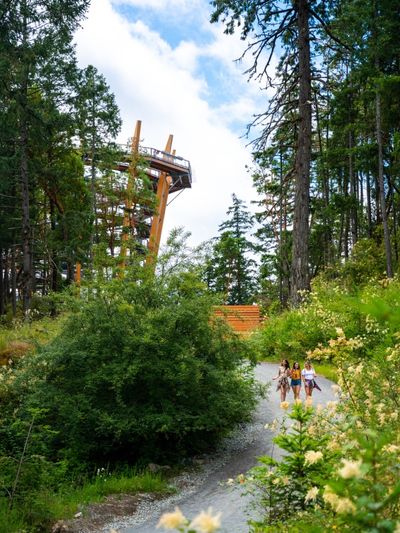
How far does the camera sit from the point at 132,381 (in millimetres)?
9398

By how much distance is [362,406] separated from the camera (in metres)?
5.71

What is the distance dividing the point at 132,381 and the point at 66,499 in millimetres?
2116

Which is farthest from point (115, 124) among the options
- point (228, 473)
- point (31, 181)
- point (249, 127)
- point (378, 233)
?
point (228, 473)

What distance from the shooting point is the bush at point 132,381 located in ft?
31.2

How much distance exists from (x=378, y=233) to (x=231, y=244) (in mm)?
21484

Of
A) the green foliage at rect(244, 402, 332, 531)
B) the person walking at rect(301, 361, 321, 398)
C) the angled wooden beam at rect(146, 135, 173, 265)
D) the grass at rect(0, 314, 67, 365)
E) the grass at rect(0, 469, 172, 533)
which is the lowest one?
the grass at rect(0, 469, 172, 533)

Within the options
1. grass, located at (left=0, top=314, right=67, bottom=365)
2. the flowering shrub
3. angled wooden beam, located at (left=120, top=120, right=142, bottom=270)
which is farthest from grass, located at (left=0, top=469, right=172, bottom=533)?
angled wooden beam, located at (left=120, top=120, right=142, bottom=270)

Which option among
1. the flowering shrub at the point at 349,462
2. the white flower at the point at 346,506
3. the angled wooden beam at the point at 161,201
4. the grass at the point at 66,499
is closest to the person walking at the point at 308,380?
the grass at the point at 66,499

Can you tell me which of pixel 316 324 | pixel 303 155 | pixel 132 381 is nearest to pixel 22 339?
pixel 132 381

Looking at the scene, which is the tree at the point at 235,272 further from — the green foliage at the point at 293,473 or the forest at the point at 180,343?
the green foliage at the point at 293,473

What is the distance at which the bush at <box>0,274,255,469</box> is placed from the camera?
9500 millimetres

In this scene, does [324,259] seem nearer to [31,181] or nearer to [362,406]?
[31,181]

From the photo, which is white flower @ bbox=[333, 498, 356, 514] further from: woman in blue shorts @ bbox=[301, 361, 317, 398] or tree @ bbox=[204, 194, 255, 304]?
tree @ bbox=[204, 194, 255, 304]

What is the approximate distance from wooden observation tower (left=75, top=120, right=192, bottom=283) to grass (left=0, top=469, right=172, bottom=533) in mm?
18925
